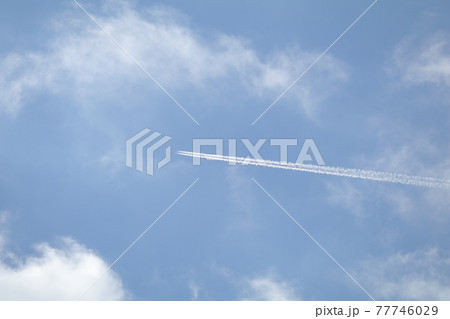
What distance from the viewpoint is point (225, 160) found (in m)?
45.1

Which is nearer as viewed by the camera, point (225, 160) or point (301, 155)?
point (301, 155)

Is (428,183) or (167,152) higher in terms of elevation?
(167,152)
